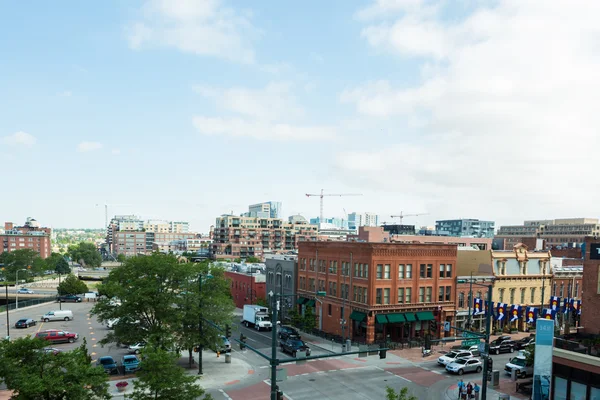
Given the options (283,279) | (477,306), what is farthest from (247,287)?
(477,306)

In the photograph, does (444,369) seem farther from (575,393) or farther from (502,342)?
(575,393)

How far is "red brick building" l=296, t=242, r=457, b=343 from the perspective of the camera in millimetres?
56812

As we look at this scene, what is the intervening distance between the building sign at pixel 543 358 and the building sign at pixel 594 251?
984cm

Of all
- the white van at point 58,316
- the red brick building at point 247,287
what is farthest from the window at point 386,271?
the white van at point 58,316

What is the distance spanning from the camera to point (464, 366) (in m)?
45.0

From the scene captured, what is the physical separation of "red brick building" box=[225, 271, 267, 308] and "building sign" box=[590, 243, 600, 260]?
53869 mm

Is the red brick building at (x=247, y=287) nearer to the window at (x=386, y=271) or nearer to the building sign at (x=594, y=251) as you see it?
the window at (x=386, y=271)

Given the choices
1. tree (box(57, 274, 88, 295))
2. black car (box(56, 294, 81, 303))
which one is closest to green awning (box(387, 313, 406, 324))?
black car (box(56, 294, 81, 303))

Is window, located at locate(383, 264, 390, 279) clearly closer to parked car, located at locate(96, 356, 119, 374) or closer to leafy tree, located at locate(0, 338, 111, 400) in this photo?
parked car, located at locate(96, 356, 119, 374)

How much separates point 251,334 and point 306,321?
746cm

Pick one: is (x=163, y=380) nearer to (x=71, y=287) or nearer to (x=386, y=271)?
(x=386, y=271)

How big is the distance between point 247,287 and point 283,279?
1417 centimetres

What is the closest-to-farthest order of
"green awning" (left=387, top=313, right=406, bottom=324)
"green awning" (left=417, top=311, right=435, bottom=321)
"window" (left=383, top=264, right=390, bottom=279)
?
1. "green awning" (left=387, top=313, right=406, bottom=324)
2. "window" (left=383, top=264, right=390, bottom=279)
3. "green awning" (left=417, top=311, right=435, bottom=321)

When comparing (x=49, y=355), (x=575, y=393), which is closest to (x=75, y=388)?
(x=49, y=355)
